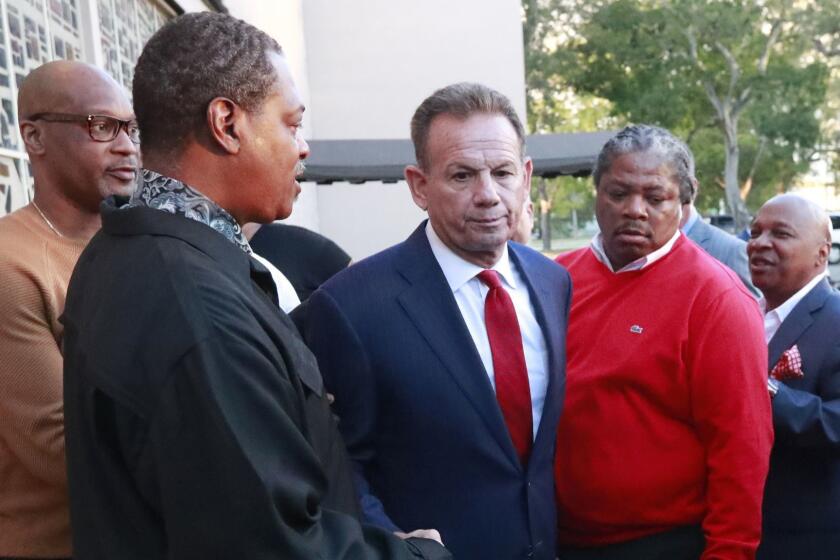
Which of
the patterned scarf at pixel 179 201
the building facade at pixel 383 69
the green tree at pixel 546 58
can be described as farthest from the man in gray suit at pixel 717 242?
the green tree at pixel 546 58

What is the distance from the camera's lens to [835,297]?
326 centimetres

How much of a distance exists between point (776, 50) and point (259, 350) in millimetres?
27914

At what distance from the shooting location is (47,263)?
2.08m

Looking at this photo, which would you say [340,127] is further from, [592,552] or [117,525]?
[117,525]

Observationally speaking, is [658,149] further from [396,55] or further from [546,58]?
[546,58]

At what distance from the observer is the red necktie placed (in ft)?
7.59

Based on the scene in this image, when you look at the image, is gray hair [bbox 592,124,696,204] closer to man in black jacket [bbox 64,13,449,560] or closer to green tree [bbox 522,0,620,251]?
man in black jacket [bbox 64,13,449,560]

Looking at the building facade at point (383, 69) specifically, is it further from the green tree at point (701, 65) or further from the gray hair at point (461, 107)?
the gray hair at point (461, 107)

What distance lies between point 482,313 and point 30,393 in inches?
44.7

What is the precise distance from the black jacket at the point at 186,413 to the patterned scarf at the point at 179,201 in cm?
4

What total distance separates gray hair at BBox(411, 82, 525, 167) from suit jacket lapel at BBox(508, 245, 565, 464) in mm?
349

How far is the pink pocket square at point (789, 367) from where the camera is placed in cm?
306

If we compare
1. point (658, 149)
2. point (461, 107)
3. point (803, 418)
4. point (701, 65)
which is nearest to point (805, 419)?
point (803, 418)

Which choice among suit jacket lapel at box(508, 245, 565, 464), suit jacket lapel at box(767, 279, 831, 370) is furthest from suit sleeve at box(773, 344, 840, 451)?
suit jacket lapel at box(508, 245, 565, 464)
